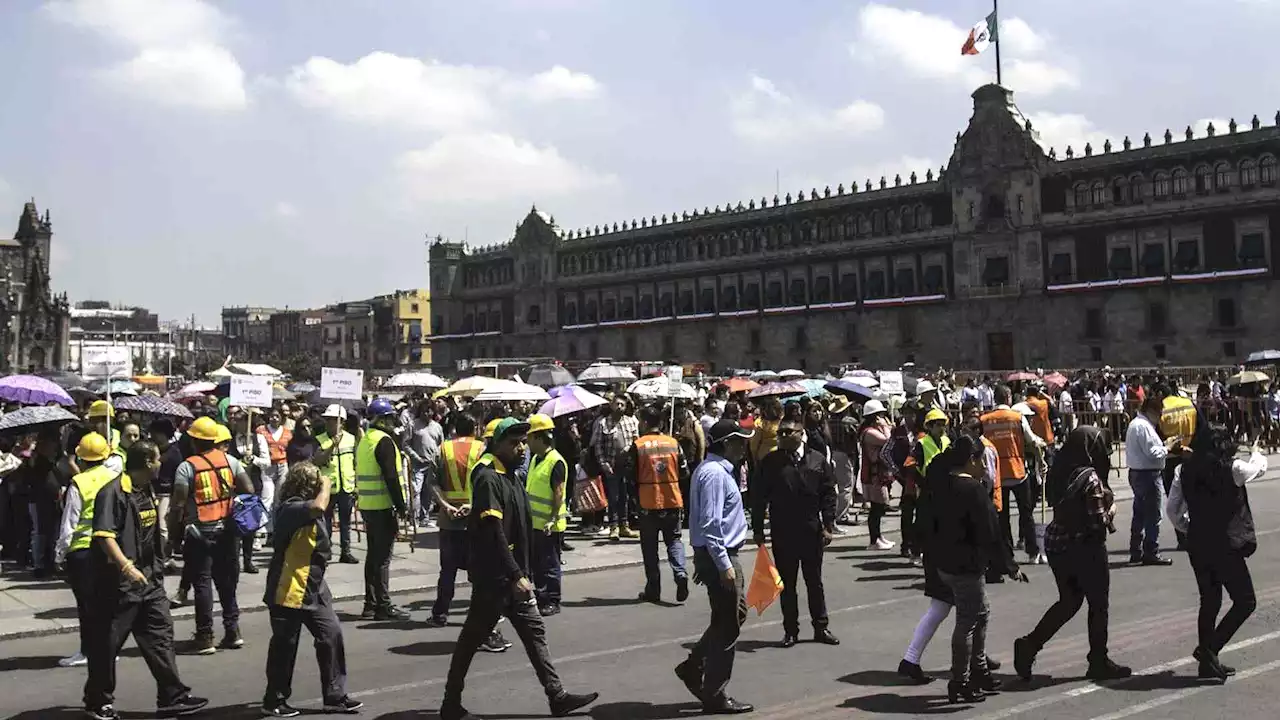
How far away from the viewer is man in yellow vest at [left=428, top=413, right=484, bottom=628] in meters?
9.93

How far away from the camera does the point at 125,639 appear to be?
23.1ft

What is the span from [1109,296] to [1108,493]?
52688 mm

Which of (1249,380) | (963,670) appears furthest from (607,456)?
(1249,380)

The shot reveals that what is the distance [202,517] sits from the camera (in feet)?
28.7

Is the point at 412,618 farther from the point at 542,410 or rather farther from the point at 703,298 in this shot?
the point at 703,298

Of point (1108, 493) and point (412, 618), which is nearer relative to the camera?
point (1108, 493)

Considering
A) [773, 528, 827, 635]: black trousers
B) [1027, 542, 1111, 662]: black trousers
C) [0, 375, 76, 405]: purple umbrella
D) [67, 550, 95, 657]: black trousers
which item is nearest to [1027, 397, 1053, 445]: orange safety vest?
[773, 528, 827, 635]: black trousers

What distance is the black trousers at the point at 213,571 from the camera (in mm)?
8789

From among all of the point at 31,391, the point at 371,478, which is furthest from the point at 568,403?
the point at 31,391

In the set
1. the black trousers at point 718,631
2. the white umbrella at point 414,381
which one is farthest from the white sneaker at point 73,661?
the white umbrella at point 414,381

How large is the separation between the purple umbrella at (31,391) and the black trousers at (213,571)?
11.8m

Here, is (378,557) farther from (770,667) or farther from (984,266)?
(984,266)

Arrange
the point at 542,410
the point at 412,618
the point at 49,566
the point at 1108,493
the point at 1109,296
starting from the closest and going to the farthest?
the point at 1108,493 → the point at 412,618 → the point at 49,566 → the point at 542,410 → the point at 1109,296

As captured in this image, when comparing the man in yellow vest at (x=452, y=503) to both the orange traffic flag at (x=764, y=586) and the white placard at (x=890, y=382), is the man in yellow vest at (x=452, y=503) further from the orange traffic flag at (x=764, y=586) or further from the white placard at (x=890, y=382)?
the white placard at (x=890, y=382)
